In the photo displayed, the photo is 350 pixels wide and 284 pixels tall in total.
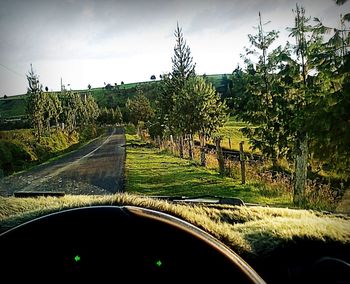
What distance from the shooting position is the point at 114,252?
76 centimetres

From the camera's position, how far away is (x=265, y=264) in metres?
1.37

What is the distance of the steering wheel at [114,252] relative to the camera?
76cm

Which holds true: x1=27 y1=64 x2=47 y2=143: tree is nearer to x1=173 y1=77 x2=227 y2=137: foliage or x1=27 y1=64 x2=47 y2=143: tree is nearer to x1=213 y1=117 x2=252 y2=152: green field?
x1=173 y1=77 x2=227 y2=137: foliage

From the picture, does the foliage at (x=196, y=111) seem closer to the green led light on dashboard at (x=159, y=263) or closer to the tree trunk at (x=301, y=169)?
the tree trunk at (x=301, y=169)

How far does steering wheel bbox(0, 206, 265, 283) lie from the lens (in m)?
0.76

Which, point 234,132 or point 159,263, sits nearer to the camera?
point 159,263

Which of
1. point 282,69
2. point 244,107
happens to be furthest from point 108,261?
point 244,107

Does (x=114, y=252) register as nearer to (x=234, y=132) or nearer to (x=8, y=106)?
(x=8, y=106)

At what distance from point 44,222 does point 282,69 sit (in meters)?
8.70

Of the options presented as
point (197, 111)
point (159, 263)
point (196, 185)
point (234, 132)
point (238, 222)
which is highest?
point (197, 111)

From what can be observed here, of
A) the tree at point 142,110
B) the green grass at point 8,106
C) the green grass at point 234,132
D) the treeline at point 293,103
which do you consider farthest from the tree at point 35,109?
the tree at point 142,110

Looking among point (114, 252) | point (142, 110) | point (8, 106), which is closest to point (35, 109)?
point (8, 106)

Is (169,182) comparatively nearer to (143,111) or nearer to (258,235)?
(258,235)

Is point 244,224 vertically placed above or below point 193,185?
above
